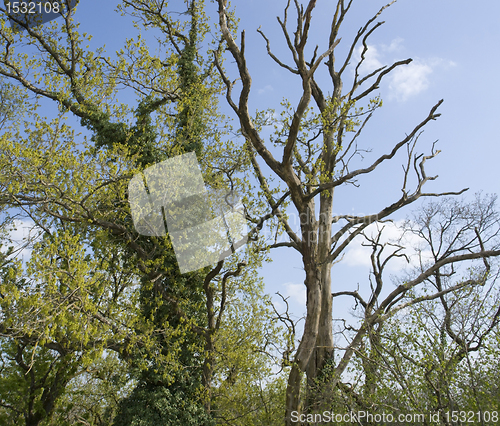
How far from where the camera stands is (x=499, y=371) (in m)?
5.87

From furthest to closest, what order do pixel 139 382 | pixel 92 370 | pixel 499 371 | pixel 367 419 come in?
pixel 92 370
pixel 139 382
pixel 367 419
pixel 499 371

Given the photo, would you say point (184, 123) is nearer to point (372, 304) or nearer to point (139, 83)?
point (139, 83)

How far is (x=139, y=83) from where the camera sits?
36.0 ft

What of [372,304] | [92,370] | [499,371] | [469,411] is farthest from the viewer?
[92,370]

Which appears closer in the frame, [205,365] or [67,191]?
[67,191]

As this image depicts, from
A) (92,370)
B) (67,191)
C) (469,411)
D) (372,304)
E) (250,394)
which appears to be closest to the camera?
(469,411)

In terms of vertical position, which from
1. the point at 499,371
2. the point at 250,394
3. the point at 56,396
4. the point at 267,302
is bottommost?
the point at 56,396

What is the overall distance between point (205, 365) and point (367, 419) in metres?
3.83

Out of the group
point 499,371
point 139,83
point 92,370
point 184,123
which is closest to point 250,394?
point 92,370

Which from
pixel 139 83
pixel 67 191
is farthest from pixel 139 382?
pixel 139 83

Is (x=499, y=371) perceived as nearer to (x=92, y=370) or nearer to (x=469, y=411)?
(x=469, y=411)

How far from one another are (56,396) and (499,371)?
10.5 meters

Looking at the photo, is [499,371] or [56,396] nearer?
[499,371]

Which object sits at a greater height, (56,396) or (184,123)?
(184,123)
